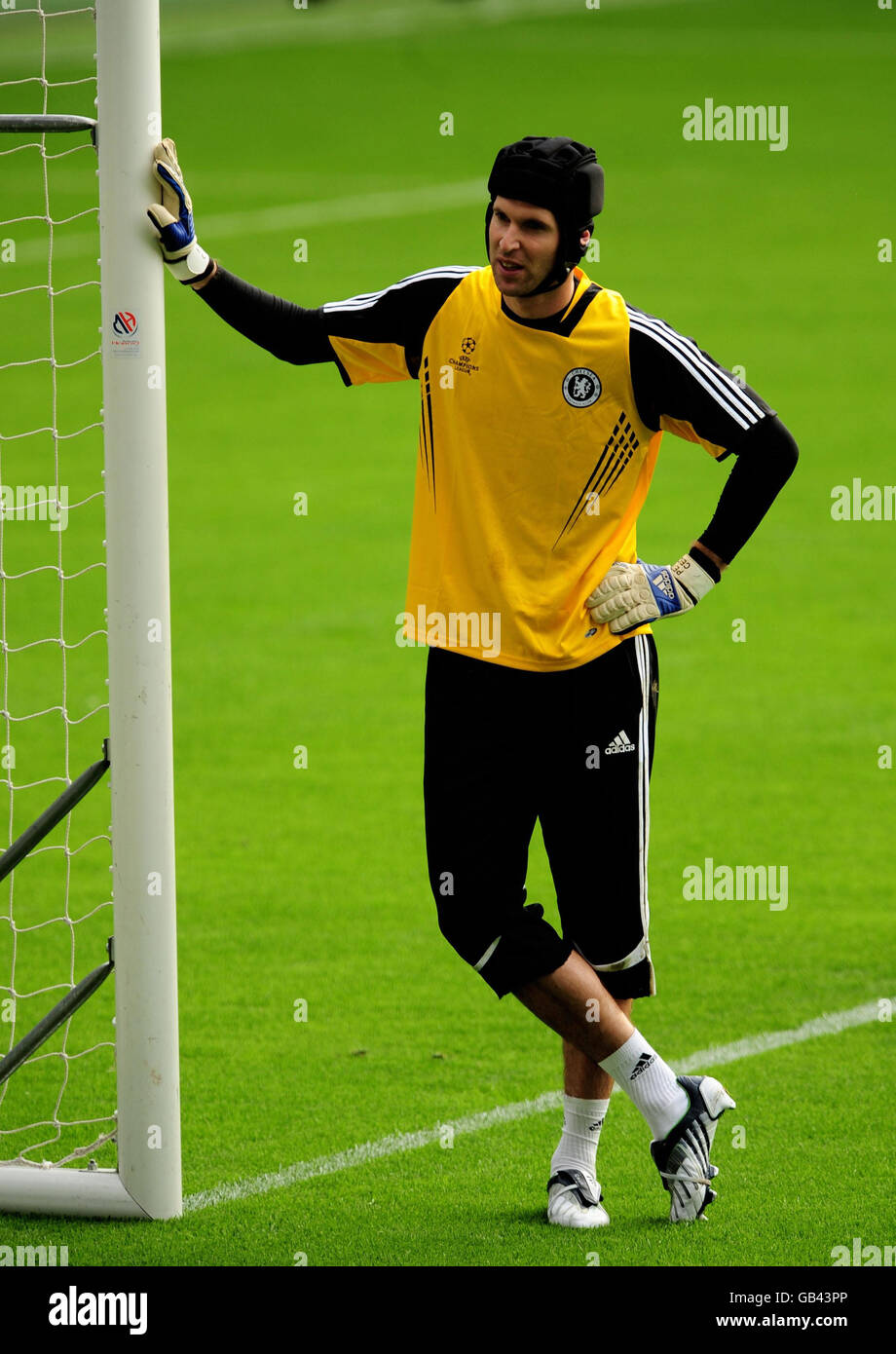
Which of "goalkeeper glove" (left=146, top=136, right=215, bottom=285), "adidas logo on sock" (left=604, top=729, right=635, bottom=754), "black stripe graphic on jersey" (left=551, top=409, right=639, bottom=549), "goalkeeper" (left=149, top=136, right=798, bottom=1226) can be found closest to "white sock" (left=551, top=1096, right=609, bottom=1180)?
"goalkeeper" (left=149, top=136, right=798, bottom=1226)

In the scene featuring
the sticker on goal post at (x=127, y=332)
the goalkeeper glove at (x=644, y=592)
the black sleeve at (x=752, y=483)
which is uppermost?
the sticker on goal post at (x=127, y=332)

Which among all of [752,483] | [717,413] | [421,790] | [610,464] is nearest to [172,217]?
[610,464]

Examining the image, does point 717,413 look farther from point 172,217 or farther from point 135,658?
point 135,658

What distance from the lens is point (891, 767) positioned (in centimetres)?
848

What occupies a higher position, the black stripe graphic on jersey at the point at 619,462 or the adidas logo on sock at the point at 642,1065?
the black stripe graphic on jersey at the point at 619,462

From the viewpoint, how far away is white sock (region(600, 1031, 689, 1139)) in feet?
14.5

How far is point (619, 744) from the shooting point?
4418mm

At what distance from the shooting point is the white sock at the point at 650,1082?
4430 mm

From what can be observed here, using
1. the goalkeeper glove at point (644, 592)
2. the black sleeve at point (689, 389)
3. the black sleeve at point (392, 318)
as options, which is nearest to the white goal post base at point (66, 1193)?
the goalkeeper glove at point (644, 592)

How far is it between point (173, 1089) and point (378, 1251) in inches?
25.2

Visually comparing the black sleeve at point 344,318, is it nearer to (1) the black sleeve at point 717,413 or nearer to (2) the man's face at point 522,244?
(2) the man's face at point 522,244

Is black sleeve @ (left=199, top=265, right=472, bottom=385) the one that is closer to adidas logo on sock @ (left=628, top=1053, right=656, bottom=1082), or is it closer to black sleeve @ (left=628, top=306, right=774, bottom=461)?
black sleeve @ (left=628, top=306, right=774, bottom=461)

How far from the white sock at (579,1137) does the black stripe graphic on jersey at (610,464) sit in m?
1.42

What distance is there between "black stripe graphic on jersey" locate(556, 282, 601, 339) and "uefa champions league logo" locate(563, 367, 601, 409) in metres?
0.09
